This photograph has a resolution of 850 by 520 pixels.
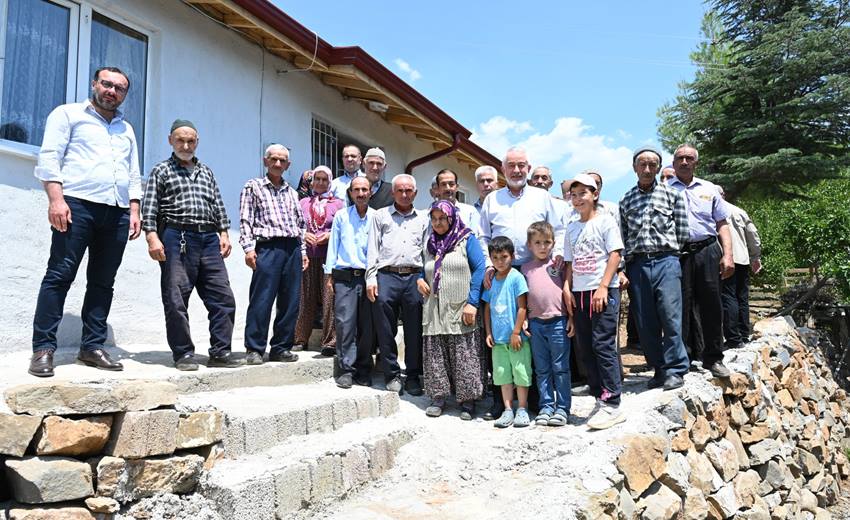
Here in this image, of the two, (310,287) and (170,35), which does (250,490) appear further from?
(170,35)

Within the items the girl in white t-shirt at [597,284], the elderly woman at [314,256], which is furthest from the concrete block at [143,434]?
the girl in white t-shirt at [597,284]

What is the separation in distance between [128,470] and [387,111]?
6.98m

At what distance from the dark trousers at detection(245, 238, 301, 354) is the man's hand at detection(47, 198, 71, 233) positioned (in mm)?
1420

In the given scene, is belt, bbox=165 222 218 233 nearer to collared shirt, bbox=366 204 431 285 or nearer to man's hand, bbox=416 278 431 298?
collared shirt, bbox=366 204 431 285

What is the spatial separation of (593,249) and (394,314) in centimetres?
161

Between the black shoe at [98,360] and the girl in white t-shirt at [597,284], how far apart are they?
10.0ft

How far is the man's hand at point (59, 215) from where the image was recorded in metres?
3.41

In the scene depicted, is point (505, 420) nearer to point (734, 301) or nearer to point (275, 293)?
point (275, 293)

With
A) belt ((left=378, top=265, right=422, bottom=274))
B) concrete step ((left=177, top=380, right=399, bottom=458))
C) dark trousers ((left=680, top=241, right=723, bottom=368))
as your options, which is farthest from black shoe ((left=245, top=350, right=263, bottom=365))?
dark trousers ((left=680, top=241, right=723, bottom=368))

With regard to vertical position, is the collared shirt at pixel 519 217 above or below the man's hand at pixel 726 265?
above

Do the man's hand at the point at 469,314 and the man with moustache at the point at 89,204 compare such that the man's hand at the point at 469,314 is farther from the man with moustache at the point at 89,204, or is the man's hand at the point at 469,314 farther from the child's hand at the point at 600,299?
the man with moustache at the point at 89,204

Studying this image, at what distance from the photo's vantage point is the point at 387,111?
8961 mm

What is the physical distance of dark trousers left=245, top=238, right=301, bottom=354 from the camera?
4527 millimetres

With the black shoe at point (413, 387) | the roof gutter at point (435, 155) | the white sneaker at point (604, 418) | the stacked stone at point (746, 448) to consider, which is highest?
the roof gutter at point (435, 155)
